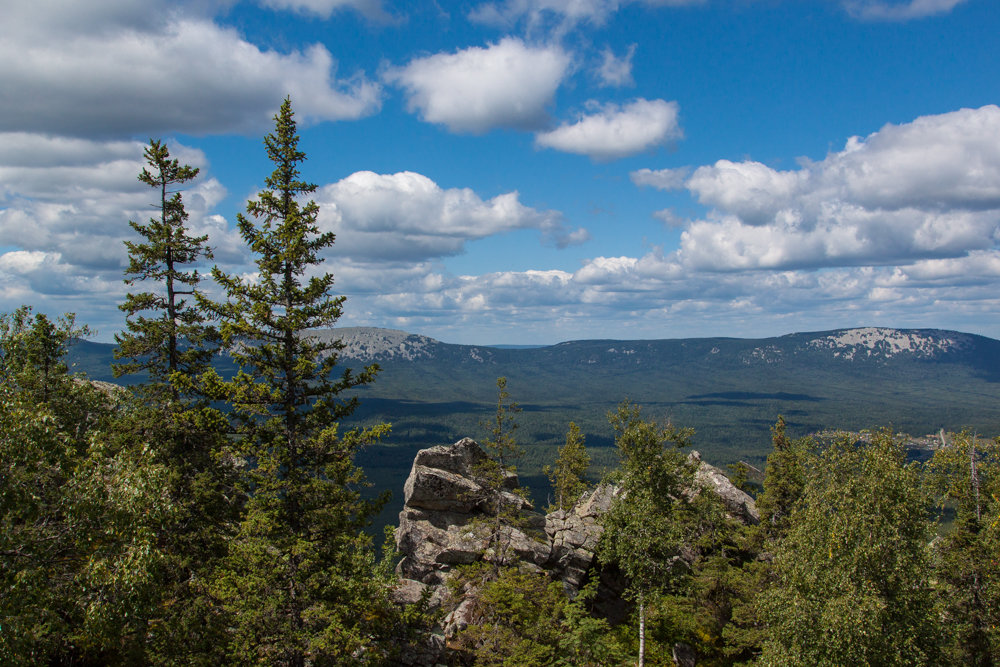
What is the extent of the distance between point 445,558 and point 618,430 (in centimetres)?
1456

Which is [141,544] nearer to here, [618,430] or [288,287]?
[288,287]

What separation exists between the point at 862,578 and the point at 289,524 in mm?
23083

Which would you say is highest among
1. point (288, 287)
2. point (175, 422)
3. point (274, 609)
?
point (288, 287)

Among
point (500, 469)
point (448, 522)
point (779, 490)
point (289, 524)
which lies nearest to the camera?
point (289, 524)

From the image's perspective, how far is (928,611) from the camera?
2289cm

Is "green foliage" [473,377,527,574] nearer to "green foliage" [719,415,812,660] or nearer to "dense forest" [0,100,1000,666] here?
"dense forest" [0,100,1000,666]

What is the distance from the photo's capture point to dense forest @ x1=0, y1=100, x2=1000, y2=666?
12797mm

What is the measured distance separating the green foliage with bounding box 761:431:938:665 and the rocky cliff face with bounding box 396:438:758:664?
12.2m

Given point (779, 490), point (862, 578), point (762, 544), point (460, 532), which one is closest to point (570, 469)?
point (762, 544)

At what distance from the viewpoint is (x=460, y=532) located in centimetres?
3612

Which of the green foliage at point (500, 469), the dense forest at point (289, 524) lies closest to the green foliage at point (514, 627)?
the dense forest at point (289, 524)

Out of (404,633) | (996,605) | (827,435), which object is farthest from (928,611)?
(404,633)

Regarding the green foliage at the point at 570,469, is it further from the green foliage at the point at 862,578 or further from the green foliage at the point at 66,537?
the green foliage at the point at 66,537

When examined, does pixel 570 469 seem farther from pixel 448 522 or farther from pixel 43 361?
pixel 43 361
